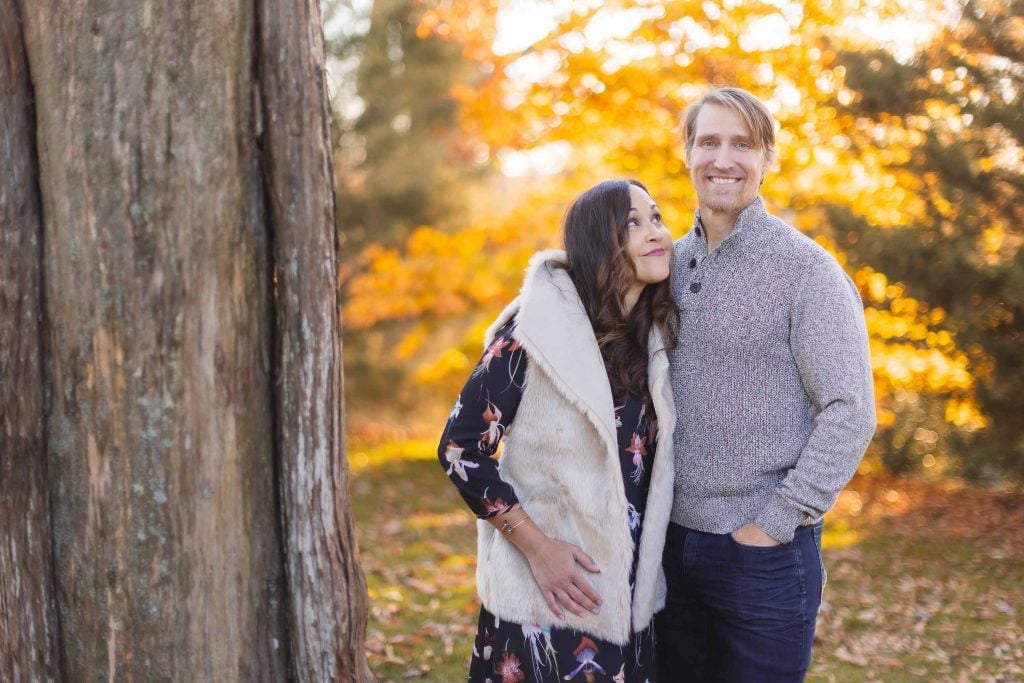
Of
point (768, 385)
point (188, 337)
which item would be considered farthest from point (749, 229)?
point (188, 337)

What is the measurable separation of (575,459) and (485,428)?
0.90 feet

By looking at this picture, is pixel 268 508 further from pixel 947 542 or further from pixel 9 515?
pixel 947 542

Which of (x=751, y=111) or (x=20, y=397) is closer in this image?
(x=20, y=397)

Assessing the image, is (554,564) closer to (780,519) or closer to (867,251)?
(780,519)

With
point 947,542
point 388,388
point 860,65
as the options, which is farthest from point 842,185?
point 388,388

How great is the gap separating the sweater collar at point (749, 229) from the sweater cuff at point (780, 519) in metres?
0.74

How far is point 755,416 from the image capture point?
2750mm

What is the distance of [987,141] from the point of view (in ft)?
24.7

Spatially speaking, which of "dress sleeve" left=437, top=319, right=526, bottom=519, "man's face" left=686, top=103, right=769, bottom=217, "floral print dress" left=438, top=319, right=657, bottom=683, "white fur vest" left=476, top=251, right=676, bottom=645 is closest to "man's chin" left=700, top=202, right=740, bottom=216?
"man's face" left=686, top=103, right=769, bottom=217

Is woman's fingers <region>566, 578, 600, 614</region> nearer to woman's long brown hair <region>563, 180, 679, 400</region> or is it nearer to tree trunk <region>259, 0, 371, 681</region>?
woman's long brown hair <region>563, 180, 679, 400</region>

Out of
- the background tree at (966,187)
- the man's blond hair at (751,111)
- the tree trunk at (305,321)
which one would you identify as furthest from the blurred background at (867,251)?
the man's blond hair at (751,111)

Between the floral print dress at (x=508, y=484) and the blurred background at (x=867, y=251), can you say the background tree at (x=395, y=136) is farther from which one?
the floral print dress at (x=508, y=484)

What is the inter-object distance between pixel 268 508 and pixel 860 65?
267 inches

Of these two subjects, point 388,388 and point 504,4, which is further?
point 388,388
